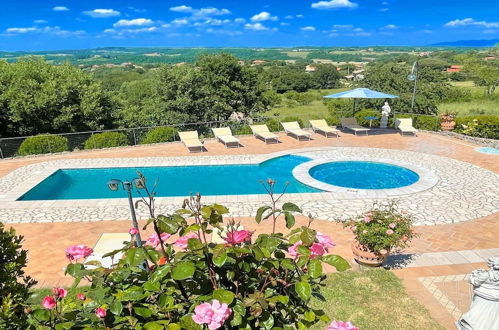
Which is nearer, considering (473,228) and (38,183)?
(473,228)

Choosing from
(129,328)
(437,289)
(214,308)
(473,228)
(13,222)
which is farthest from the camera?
(13,222)

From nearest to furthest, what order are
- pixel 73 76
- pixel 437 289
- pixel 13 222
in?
pixel 437 289, pixel 13 222, pixel 73 76

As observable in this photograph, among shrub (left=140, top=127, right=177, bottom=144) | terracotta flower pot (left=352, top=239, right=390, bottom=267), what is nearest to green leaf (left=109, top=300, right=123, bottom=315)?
terracotta flower pot (left=352, top=239, right=390, bottom=267)

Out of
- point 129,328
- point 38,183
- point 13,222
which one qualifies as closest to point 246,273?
point 129,328

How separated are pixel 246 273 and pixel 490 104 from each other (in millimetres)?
40376

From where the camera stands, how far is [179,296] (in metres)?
2.42

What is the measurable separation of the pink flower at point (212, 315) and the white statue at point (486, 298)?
3671 mm

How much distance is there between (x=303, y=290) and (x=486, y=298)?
3363 millimetres

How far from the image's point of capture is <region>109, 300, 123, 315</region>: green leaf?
6.70 feet

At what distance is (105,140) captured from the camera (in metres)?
17.4

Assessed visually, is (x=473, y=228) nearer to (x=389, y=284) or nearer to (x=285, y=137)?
(x=389, y=284)

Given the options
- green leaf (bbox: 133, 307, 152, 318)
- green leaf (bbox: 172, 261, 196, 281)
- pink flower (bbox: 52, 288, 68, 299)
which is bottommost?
green leaf (bbox: 133, 307, 152, 318)

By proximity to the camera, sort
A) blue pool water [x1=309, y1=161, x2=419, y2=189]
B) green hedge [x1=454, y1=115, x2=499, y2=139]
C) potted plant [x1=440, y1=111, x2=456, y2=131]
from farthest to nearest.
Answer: potted plant [x1=440, y1=111, x2=456, y2=131], green hedge [x1=454, y1=115, x2=499, y2=139], blue pool water [x1=309, y1=161, x2=419, y2=189]

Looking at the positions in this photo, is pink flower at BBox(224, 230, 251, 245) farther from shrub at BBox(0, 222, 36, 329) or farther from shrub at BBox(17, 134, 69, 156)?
Result: shrub at BBox(17, 134, 69, 156)
